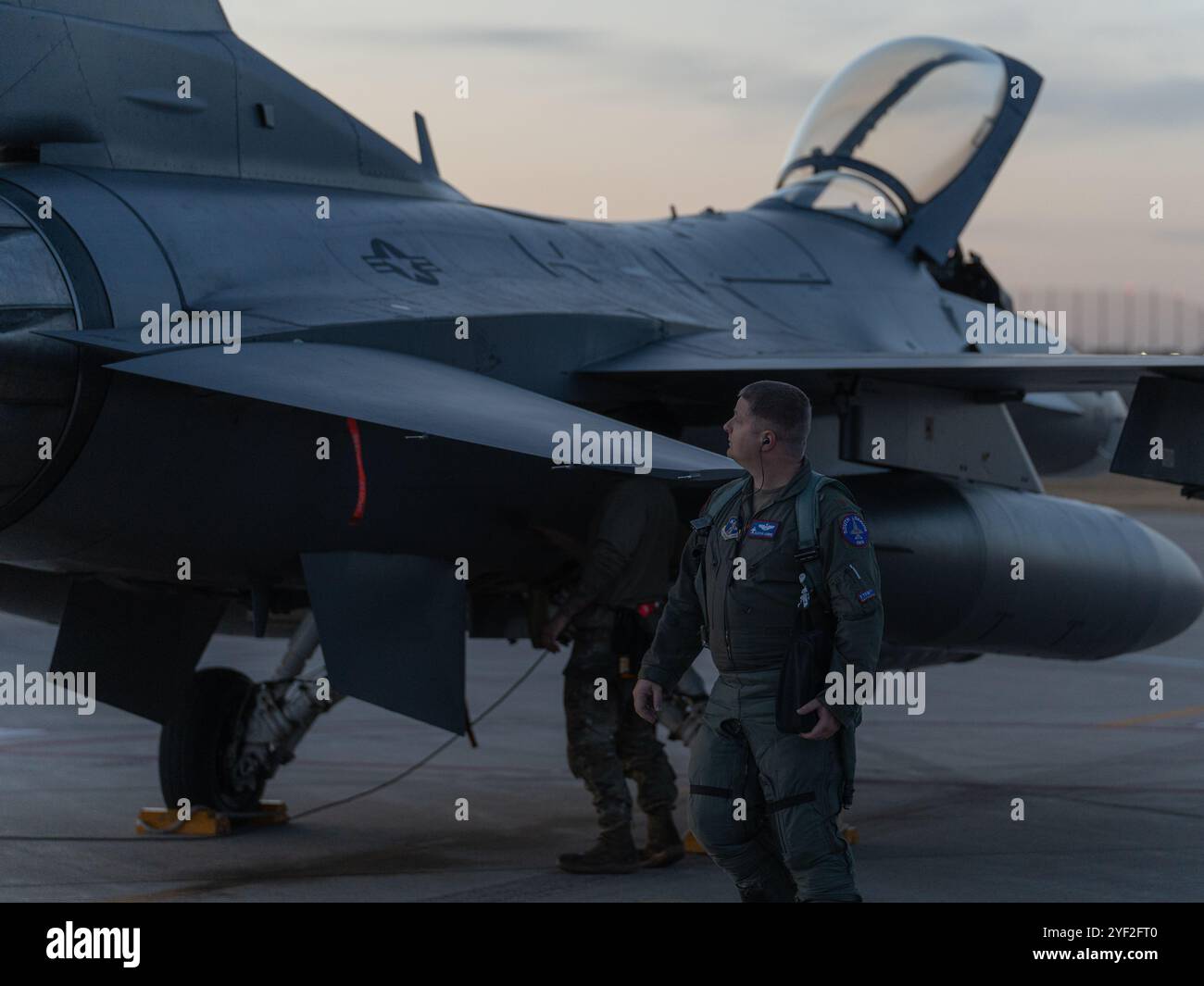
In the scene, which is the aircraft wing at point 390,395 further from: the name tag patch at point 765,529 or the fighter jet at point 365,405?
the name tag patch at point 765,529

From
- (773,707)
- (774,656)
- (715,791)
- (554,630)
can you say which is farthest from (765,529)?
(554,630)

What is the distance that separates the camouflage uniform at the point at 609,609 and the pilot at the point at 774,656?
222 cm

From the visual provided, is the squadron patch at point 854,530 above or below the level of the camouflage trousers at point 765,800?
above

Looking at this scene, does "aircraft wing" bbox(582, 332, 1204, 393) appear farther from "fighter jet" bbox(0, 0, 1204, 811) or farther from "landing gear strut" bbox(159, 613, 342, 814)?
"landing gear strut" bbox(159, 613, 342, 814)

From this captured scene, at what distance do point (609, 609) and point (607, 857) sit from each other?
3.52 ft

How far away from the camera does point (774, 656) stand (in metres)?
5.38

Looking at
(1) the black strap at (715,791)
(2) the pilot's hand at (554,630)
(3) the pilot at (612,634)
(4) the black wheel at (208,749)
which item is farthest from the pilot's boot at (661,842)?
(1) the black strap at (715,791)

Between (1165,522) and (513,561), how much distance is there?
34.3 m

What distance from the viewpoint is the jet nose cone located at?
9977mm

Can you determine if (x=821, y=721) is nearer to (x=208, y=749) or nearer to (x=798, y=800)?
(x=798, y=800)

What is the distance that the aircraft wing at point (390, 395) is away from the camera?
20.3 ft

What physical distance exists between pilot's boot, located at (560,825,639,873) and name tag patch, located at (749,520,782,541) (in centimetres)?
288
